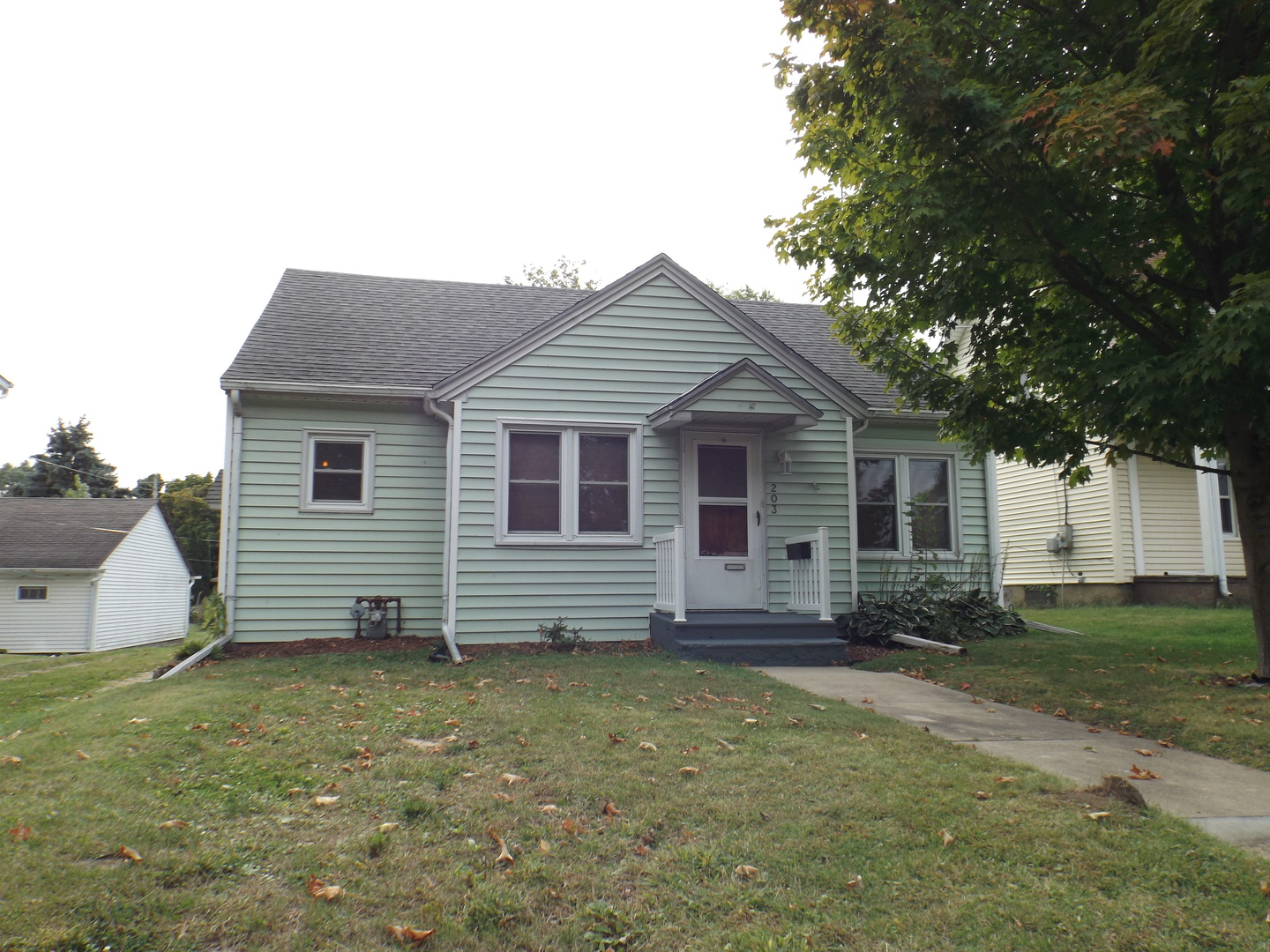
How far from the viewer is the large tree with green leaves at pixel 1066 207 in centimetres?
601

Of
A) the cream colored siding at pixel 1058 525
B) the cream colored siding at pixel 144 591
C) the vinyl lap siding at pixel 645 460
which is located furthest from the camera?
the cream colored siding at pixel 144 591

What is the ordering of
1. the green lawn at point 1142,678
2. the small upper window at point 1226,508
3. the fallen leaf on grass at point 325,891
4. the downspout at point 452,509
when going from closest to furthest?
the fallen leaf on grass at point 325,891
the green lawn at point 1142,678
the downspout at point 452,509
the small upper window at point 1226,508

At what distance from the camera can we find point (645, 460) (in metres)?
11.0

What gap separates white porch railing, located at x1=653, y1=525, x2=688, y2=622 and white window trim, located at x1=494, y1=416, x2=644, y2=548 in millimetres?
380

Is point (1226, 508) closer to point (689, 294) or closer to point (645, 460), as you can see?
point (689, 294)

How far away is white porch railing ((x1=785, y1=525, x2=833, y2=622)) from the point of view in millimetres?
9930

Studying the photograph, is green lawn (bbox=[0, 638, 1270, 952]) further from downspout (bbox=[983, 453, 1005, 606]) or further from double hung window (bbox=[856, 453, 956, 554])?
downspout (bbox=[983, 453, 1005, 606])

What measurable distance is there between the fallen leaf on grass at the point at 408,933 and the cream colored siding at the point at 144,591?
90.5 feet

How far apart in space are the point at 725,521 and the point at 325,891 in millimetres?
8419

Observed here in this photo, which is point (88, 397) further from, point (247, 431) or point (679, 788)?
point (679, 788)

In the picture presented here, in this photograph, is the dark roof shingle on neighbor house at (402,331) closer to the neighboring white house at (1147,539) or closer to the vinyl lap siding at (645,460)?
the vinyl lap siding at (645,460)

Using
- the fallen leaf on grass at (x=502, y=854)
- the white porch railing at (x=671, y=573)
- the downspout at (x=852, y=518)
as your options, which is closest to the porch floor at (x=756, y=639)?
the white porch railing at (x=671, y=573)

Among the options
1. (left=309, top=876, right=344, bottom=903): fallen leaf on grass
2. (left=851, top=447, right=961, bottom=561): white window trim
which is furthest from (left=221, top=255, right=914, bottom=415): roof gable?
(left=309, top=876, right=344, bottom=903): fallen leaf on grass

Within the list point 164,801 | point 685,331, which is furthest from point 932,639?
point 164,801
